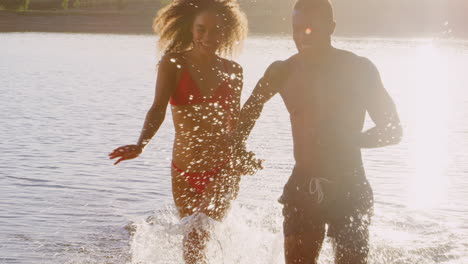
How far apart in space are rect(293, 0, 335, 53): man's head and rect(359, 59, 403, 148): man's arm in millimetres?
240

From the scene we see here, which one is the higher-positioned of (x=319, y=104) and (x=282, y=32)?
(x=319, y=104)

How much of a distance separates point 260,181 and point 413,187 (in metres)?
1.77

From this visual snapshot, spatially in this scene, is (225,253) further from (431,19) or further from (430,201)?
(431,19)

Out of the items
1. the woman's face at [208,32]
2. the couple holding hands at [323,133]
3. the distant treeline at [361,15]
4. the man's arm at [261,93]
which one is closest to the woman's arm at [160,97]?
the couple holding hands at [323,133]

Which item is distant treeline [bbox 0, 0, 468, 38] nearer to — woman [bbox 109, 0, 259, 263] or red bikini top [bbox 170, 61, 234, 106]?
woman [bbox 109, 0, 259, 263]

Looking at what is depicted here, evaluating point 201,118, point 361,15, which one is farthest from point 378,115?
point 361,15

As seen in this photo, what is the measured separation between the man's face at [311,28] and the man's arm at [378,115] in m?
0.24

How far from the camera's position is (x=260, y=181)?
10672 millimetres

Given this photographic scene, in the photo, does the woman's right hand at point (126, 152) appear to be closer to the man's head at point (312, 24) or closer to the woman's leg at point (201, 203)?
the woman's leg at point (201, 203)

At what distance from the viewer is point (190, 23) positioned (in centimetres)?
530

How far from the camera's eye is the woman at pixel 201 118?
195 inches

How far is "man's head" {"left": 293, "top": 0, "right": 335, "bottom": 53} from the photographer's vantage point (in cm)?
417

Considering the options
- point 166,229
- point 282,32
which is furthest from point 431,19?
point 166,229

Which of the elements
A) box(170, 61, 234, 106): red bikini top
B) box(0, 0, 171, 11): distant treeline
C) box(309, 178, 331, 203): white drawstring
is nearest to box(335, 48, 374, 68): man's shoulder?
box(309, 178, 331, 203): white drawstring
